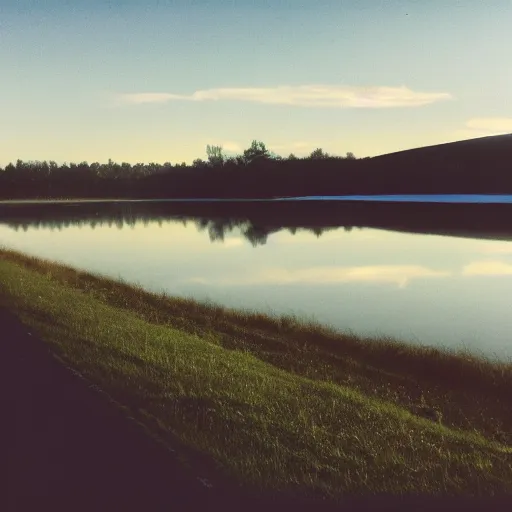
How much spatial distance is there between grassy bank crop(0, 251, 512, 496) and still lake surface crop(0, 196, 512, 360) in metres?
4.45

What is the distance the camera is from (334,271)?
38.1 meters

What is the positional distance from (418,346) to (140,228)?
6206cm

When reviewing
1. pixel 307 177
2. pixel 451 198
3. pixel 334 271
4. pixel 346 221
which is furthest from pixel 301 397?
pixel 307 177

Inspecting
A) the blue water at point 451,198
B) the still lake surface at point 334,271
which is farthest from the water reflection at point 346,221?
the blue water at point 451,198

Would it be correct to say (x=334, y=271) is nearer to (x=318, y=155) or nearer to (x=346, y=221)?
(x=346, y=221)

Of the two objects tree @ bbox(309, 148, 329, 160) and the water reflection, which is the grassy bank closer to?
the water reflection

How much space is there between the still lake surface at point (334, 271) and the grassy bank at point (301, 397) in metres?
4.45

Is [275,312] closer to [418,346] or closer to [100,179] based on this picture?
[418,346]

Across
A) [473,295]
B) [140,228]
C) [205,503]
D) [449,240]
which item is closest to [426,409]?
[205,503]

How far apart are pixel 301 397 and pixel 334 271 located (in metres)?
27.7

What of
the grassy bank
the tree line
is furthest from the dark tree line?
the grassy bank

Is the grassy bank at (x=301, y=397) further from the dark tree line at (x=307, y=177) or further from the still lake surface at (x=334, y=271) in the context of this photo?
the dark tree line at (x=307, y=177)

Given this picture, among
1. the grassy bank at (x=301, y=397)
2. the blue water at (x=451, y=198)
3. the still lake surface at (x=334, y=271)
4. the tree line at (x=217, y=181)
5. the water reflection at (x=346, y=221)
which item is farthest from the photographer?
the tree line at (x=217, y=181)

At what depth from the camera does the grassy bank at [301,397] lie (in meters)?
7.57
